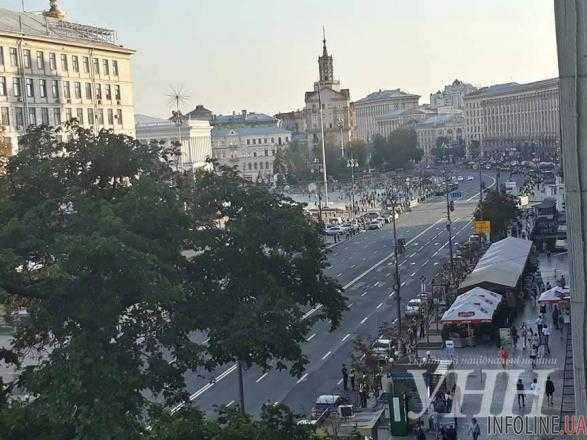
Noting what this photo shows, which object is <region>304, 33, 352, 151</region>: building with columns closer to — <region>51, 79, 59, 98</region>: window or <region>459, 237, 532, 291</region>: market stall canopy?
<region>51, 79, 59, 98</region>: window

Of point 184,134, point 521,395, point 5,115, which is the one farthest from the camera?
point 184,134

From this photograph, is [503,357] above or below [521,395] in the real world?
above

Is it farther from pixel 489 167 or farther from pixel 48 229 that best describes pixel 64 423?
pixel 489 167

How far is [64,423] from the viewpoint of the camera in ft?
Result: 50.4

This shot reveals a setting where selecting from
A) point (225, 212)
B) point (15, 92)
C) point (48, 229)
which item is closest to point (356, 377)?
point (225, 212)

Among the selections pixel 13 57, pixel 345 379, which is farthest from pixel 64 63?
pixel 345 379

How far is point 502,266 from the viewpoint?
35.3 m

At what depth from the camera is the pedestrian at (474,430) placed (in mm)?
19328

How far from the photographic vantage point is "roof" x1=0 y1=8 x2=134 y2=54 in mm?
51547

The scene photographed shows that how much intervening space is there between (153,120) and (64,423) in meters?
92.1

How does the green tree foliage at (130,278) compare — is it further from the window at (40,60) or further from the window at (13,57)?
the window at (40,60)

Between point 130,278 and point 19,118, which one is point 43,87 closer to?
point 19,118

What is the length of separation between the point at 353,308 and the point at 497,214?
17387 mm

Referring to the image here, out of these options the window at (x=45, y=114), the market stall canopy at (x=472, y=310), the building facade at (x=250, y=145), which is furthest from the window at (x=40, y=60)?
the building facade at (x=250, y=145)
